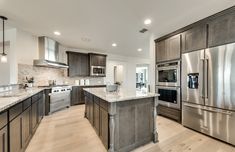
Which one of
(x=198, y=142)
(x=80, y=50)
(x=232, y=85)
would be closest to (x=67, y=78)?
(x=80, y=50)

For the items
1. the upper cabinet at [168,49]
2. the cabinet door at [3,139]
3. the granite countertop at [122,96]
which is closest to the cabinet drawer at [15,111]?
the cabinet door at [3,139]

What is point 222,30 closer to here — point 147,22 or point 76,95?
point 147,22

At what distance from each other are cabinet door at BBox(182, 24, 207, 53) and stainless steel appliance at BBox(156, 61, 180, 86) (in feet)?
1.59

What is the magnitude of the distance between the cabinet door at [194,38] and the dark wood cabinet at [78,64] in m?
4.52

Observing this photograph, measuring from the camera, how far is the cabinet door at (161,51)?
3.77m

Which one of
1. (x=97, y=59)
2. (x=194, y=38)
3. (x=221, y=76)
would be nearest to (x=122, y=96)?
(x=221, y=76)

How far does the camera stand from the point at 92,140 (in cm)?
251

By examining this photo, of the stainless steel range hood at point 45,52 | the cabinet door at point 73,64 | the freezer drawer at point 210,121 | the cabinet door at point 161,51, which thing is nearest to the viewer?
the freezer drawer at point 210,121

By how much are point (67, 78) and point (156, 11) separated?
484 cm

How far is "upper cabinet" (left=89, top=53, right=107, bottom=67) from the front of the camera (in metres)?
6.27

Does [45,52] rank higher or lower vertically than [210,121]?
higher

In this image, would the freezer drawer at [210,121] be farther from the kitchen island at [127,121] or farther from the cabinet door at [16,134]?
the cabinet door at [16,134]

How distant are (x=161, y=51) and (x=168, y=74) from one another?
794 mm

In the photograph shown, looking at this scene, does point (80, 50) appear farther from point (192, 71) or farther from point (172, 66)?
point (192, 71)
